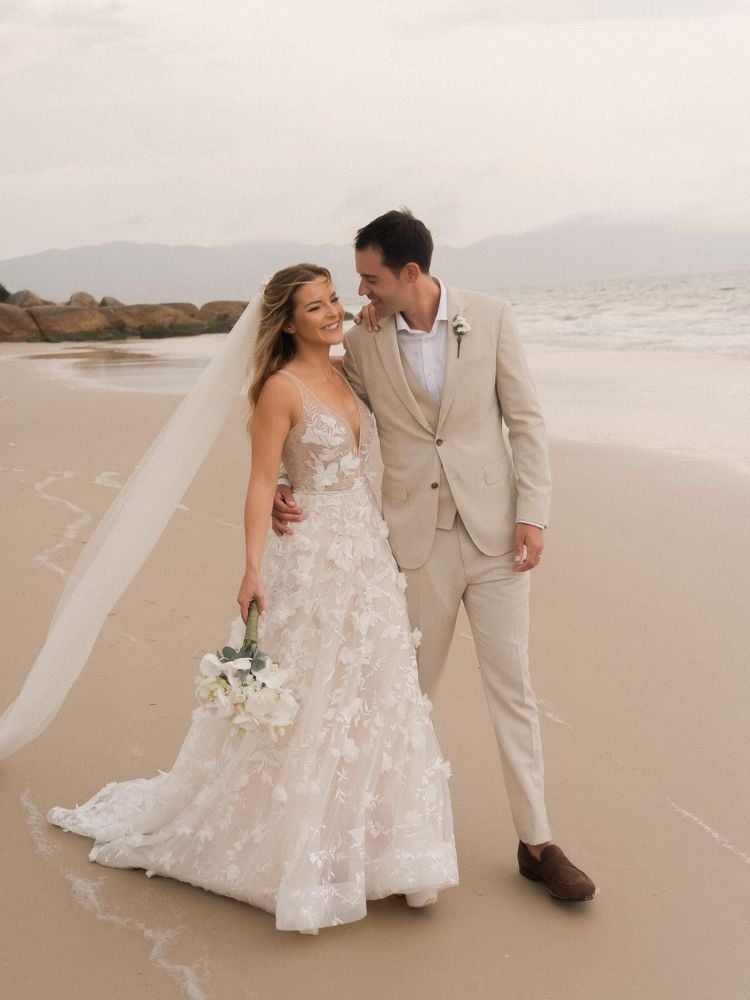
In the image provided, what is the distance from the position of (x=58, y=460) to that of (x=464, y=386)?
6.91m

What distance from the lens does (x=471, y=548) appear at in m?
3.61

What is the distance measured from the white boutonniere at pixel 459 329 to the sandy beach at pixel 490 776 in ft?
3.33

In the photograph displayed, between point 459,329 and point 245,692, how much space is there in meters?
1.31

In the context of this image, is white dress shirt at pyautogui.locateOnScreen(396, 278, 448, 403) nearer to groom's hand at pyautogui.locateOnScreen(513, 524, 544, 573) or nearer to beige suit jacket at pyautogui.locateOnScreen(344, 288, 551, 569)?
beige suit jacket at pyautogui.locateOnScreen(344, 288, 551, 569)

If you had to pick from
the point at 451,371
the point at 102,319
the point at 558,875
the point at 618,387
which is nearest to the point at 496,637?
the point at 558,875

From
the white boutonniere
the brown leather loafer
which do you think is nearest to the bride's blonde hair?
the white boutonniere

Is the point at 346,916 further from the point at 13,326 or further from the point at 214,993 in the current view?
the point at 13,326

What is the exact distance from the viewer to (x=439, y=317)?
3.62m

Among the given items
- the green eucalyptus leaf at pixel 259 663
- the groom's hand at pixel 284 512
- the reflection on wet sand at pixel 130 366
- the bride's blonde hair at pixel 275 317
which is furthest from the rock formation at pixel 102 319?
the green eucalyptus leaf at pixel 259 663

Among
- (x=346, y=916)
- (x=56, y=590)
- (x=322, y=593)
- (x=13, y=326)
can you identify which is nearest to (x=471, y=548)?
(x=322, y=593)

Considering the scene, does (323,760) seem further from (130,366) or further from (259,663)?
(130,366)

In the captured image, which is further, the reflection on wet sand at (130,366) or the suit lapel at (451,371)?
the reflection on wet sand at (130,366)

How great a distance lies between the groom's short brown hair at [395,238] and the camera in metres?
3.49

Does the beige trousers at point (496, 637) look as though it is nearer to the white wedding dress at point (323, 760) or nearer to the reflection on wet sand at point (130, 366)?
the white wedding dress at point (323, 760)
